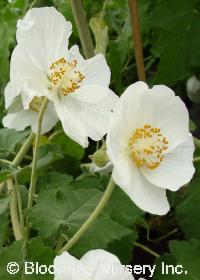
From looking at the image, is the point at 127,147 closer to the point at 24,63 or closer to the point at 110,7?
the point at 24,63

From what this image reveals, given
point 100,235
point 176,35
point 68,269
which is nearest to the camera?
point 68,269

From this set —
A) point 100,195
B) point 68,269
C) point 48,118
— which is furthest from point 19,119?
point 68,269

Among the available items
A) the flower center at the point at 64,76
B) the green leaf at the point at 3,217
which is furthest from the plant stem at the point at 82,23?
the green leaf at the point at 3,217

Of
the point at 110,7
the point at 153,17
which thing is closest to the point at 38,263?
the point at 153,17

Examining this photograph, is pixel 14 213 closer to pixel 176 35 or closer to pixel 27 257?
pixel 27 257

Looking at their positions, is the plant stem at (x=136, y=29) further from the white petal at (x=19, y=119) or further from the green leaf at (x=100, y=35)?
the white petal at (x=19, y=119)

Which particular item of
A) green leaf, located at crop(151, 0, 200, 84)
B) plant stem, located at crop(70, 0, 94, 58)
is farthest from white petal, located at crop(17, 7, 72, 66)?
green leaf, located at crop(151, 0, 200, 84)

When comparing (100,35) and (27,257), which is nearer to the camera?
(27,257)

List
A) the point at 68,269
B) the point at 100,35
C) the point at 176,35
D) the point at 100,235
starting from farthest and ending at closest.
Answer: the point at 176,35, the point at 100,35, the point at 100,235, the point at 68,269
